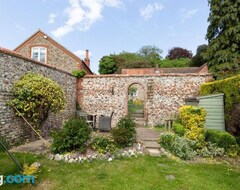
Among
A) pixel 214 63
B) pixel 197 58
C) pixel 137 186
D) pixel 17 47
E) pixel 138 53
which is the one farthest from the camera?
pixel 138 53

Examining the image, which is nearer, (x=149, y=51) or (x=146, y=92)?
(x=146, y=92)

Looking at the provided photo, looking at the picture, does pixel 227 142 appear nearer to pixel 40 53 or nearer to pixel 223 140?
pixel 223 140

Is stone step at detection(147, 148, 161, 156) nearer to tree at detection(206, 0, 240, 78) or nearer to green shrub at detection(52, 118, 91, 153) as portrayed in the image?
green shrub at detection(52, 118, 91, 153)

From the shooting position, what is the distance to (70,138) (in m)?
6.27

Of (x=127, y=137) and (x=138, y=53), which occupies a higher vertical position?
(x=138, y=53)

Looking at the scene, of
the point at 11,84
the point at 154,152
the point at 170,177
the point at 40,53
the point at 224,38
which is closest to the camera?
the point at 170,177

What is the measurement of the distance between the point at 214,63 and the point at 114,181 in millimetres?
12493

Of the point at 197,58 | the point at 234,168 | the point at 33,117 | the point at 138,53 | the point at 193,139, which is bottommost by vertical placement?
the point at 234,168

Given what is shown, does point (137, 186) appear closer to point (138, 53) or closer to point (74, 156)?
point (74, 156)

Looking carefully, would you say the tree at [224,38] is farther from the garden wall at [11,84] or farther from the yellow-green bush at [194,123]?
the garden wall at [11,84]

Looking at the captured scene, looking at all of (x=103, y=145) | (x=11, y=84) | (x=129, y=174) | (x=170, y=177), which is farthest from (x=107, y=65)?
(x=170, y=177)

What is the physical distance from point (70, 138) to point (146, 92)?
809 cm

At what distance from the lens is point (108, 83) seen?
1363 centimetres

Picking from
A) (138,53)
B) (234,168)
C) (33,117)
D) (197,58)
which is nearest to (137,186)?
(234,168)
